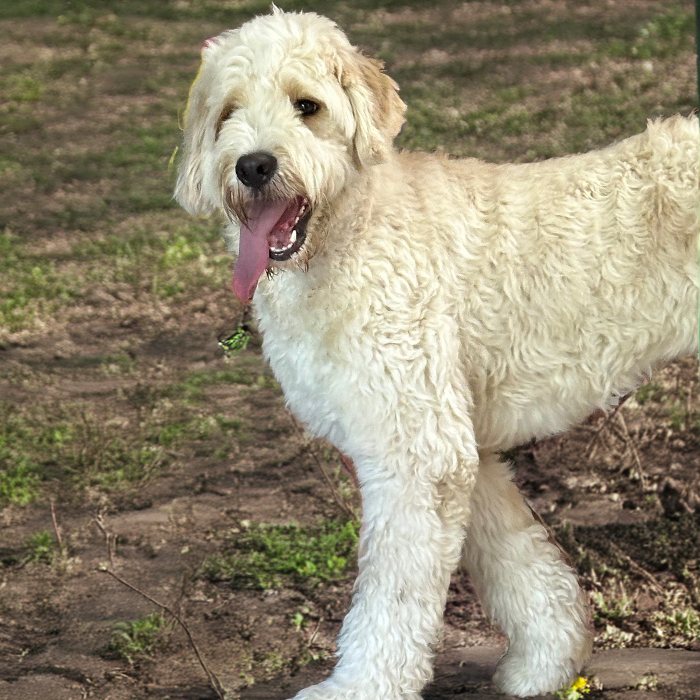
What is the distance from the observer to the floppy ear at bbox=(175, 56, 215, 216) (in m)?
3.45

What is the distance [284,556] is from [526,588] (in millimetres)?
1551

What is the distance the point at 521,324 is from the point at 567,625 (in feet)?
3.80

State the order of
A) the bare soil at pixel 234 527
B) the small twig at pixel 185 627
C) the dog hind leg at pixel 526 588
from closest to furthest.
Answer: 1. the dog hind leg at pixel 526 588
2. the small twig at pixel 185 627
3. the bare soil at pixel 234 527

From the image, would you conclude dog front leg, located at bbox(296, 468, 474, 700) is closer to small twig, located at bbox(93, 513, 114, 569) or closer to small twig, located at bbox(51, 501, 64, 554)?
small twig, located at bbox(93, 513, 114, 569)

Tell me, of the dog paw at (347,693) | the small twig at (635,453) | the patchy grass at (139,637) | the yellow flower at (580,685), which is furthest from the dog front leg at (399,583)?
the small twig at (635,453)

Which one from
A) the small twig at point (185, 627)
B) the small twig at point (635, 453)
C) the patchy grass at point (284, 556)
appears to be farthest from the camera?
the small twig at point (635, 453)

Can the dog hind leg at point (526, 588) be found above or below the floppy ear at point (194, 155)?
below

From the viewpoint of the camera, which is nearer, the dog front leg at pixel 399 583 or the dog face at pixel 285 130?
the dog face at pixel 285 130

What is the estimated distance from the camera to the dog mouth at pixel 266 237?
3.26m

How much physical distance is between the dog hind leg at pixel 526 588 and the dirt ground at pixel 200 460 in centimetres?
13

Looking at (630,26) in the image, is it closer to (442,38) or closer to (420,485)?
(442,38)

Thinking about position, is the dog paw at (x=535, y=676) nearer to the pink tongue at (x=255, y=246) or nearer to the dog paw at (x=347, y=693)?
the dog paw at (x=347, y=693)

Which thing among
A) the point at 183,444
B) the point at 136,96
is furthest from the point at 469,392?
the point at 136,96

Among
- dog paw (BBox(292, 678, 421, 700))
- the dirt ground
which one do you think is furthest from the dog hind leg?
dog paw (BBox(292, 678, 421, 700))
